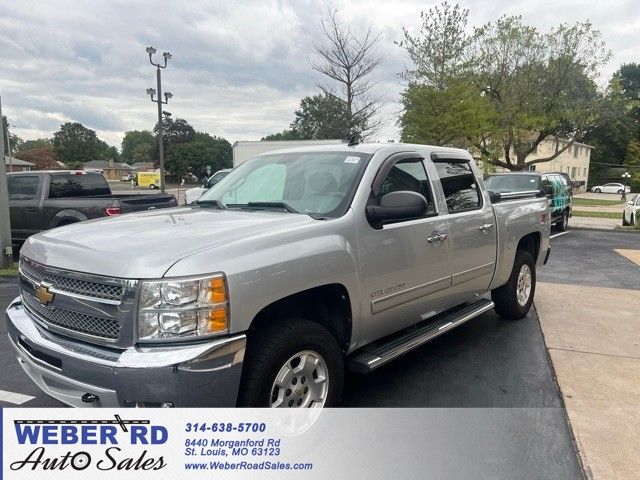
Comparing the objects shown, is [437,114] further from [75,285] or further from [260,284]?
[75,285]

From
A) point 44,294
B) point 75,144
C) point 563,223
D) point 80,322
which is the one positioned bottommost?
point 563,223

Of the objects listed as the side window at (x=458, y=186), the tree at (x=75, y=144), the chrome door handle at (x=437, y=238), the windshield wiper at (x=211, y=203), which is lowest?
the chrome door handle at (x=437, y=238)

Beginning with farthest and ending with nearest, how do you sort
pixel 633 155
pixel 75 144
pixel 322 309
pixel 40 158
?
pixel 75 144 < pixel 40 158 < pixel 633 155 < pixel 322 309

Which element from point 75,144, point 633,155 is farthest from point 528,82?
point 75,144

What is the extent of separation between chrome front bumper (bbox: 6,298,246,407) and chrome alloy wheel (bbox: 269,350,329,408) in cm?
36

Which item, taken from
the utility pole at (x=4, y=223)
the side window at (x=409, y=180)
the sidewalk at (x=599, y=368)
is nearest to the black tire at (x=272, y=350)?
the side window at (x=409, y=180)

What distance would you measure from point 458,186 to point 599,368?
6.83 ft

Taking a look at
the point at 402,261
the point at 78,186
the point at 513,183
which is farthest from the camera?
the point at 513,183

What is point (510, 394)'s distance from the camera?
403 cm

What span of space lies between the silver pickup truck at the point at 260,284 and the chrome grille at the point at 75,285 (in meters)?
0.01

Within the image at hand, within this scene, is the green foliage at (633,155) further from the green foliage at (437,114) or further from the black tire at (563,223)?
the black tire at (563,223)

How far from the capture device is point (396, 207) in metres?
3.38

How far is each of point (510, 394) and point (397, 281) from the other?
54.4 inches

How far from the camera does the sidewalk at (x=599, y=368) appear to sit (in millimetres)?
3189
